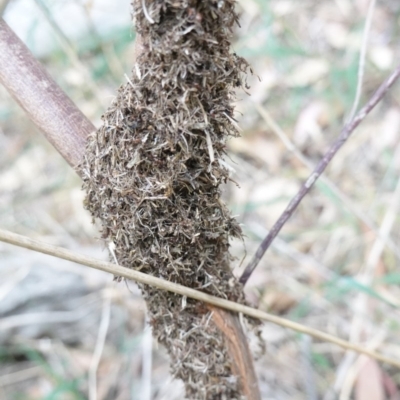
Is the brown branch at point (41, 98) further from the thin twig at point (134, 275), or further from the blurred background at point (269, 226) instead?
the blurred background at point (269, 226)

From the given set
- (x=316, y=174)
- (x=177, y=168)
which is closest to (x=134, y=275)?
(x=177, y=168)

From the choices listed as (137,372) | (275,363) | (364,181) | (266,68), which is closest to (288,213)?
(275,363)

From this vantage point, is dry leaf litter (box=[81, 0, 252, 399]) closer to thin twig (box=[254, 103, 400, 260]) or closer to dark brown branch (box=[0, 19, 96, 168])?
dark brown branch (box=[0, 19, 96, 168])

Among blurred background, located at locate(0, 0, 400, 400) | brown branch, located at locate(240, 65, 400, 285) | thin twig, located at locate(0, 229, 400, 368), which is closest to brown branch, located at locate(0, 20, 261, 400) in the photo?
thin twig, located at locate(0, 229, 400, 368)

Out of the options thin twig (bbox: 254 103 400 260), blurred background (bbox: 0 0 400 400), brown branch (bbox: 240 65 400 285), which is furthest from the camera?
blurred background (bbox: 0 0 400 400)

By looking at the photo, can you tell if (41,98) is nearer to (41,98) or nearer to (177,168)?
(41,98)

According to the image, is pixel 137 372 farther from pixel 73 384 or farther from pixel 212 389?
pixel 212 389
